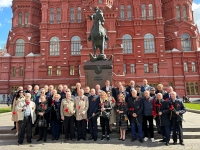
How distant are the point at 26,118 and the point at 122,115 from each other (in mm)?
3944

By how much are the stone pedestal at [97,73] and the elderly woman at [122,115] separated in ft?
11.4

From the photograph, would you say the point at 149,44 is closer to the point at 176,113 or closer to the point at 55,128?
the point at 176,113

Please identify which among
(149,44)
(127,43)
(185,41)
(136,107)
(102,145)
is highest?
(185,41)

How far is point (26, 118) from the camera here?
285 inches

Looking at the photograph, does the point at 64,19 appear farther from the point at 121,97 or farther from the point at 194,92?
the point at 121,97

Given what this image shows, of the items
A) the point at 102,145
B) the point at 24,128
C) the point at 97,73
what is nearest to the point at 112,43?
the point at 97,73

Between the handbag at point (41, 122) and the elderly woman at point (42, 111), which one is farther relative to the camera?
the elderly woman at point (42, 111)

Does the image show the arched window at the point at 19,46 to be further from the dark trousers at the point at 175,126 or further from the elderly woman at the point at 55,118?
the dark trousers at the point at 175,126

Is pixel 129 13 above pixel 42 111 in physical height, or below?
above

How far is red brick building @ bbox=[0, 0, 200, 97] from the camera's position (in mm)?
33969

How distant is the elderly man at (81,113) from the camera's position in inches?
291

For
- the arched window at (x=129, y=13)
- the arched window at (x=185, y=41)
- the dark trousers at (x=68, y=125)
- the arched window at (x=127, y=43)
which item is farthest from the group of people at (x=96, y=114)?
the arched window at (x=129, y=13)

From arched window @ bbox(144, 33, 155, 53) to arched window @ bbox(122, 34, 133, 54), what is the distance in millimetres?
3004

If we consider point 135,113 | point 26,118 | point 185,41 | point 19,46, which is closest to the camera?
point 135,113
